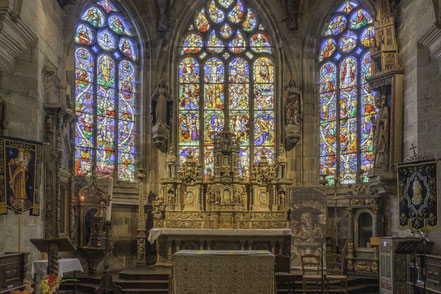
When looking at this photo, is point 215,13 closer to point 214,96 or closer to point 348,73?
point 214,96

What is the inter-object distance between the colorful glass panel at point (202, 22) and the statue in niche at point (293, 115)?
3.29 m

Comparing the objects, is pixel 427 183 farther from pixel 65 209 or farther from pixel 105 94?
pixel 105 94

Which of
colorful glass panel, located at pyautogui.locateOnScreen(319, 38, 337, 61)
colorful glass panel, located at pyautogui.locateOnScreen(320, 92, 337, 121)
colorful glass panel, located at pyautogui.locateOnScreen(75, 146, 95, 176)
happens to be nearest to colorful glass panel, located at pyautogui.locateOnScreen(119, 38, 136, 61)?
colorful glass panel, located at pyautogui.locateOnScreen(75, 146, 95, 176)

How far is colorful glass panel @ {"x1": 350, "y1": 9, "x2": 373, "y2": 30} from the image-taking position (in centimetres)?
1715

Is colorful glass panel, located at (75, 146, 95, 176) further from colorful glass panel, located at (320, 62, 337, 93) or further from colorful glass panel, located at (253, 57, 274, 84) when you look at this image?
colorful glass panel, located at (320, 62, 337, 93)

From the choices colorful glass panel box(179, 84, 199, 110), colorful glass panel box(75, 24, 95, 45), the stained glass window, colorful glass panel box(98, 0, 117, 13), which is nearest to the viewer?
the stained glass window

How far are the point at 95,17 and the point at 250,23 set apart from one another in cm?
472

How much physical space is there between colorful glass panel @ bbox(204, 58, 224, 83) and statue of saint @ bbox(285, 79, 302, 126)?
88.9 inches

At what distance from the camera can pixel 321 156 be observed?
17.7 metres

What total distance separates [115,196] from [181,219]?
7.28 feet

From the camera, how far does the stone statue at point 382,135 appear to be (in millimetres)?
14234

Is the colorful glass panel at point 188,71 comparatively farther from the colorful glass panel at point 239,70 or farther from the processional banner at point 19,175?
the processional banner at point 19,175

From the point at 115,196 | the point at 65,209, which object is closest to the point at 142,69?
the point at 115,196

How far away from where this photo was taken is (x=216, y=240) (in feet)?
50.2
